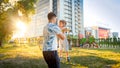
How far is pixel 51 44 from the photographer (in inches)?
176

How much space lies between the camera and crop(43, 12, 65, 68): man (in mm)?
4410

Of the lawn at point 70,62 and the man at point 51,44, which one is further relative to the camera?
the lawn at point 70,62

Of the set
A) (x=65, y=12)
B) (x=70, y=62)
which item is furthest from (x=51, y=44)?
(x=65, y=12)

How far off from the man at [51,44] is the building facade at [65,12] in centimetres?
12332

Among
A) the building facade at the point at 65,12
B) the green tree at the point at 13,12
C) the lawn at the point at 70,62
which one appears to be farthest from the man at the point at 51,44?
the building facade at the point at 65,12

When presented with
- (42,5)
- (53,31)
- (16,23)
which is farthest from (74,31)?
(53,31)

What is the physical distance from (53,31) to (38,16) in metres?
149

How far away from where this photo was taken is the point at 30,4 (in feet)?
82.8

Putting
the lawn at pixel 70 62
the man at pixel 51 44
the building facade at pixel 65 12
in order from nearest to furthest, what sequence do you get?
the man at pixel 51 44, the lawn at pixel 70 62, the building facade at pixel 65 12

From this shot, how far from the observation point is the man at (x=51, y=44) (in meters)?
4.41

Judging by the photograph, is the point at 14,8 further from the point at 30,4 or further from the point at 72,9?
the point at 72,9

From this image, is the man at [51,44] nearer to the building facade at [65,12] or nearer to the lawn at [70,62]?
the lawn at [70,62]

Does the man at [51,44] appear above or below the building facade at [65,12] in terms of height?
below

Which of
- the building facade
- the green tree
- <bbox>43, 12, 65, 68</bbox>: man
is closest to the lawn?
<bbox>43, 12, 65, 68</bbox>: man
